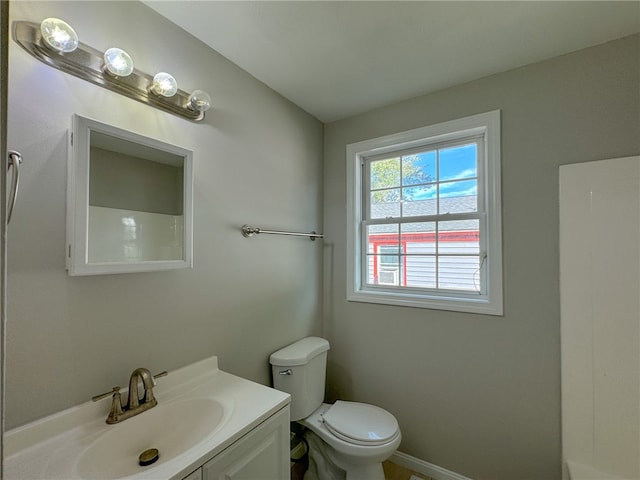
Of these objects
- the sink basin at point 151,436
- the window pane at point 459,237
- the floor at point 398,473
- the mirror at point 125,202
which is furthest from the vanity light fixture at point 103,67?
the floor at point 398,473

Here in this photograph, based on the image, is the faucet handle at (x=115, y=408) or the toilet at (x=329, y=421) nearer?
the faucet handle at (x=115, y=408)

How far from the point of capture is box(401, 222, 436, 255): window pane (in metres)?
1.86

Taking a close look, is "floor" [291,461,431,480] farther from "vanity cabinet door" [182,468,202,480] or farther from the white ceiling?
the white ceiling

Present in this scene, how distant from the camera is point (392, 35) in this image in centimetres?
131

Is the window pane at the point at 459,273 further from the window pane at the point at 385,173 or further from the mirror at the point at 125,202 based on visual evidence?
the mirror at the point at 125,202

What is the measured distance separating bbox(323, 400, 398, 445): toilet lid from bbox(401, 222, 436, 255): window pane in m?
1.02

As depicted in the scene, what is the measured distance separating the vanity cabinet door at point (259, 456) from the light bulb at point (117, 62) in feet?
4.35

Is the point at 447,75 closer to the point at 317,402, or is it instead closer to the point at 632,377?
the point at 632,377

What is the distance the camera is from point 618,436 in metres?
1.27

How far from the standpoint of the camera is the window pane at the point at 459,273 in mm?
1710

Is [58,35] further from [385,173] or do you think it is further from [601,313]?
[601,313]

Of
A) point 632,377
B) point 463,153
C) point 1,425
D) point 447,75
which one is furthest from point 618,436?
point 1,425

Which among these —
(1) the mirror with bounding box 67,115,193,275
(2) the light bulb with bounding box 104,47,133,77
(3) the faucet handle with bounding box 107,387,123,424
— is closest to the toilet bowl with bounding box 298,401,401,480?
(3) the faucet handle with bounding box 107,387,123,424

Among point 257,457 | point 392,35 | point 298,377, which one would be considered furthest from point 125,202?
point 392,35
